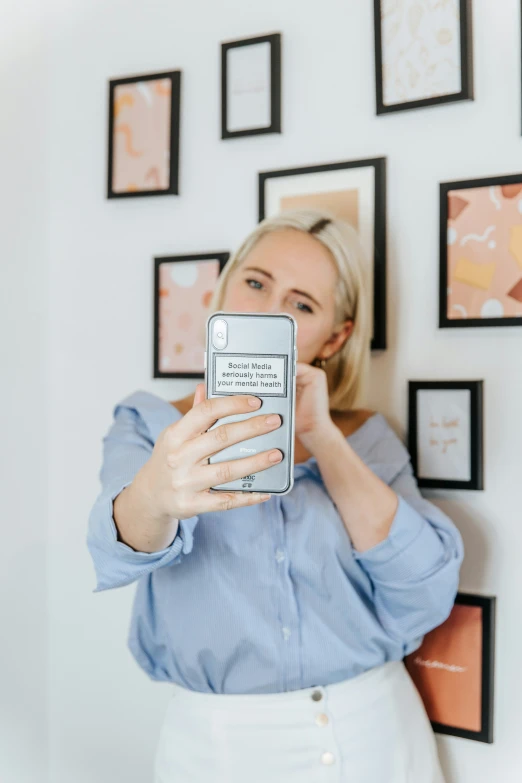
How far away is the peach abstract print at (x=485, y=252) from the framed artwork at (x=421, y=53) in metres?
0.15

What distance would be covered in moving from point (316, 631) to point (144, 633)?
0.24 m

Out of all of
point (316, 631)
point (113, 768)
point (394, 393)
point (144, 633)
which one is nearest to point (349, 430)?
point (394, 393)

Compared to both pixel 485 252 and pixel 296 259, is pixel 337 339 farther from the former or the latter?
pixel 485 252

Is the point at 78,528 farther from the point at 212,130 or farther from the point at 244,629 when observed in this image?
the point at 212,130

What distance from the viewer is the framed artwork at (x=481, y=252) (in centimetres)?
107

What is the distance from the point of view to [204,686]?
96 cm

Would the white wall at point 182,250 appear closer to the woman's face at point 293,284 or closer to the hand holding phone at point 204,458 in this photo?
the woman's face at point 293,284

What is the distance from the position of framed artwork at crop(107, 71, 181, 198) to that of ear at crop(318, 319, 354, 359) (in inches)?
17.1

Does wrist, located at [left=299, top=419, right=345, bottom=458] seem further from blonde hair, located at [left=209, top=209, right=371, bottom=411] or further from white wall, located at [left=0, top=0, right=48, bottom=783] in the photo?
white wall, located at [left=0, top=0, right=48, bottom=783]

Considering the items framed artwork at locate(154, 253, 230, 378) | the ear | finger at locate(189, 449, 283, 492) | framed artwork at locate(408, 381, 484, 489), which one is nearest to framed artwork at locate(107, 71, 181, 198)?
framed artwork at locate(154, 253, 230, 378)

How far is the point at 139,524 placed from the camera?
2.48 ft

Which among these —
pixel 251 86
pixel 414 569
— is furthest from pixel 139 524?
pixel 251 86

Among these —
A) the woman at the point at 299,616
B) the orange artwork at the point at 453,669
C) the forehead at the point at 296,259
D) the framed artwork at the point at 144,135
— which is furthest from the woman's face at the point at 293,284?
the orange artwork at the point at 453,669

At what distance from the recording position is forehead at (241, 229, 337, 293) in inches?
40.3
